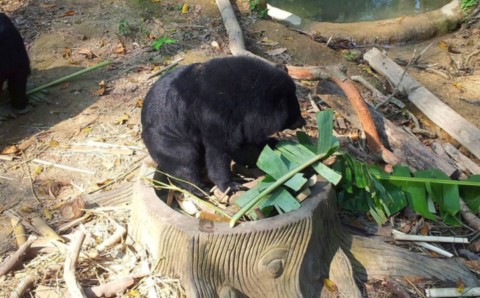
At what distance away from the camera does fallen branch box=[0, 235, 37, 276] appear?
4161mm

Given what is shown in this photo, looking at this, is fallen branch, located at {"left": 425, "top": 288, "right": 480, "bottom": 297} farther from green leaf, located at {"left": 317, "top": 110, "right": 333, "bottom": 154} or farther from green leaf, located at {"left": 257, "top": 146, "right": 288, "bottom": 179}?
green leaf, located at {"left": 257, "top": 146, "right": 288, "bottom": 179}

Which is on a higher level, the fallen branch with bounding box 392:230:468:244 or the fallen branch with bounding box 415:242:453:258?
the fallen branch with bounding box 392:230:468:244

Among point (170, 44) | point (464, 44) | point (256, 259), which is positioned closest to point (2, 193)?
point (256, 259)

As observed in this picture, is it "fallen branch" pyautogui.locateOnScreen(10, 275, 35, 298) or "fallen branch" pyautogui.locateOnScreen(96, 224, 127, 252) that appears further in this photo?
"fallen branch" pyautogui.locateOnScreen(96, 224, 127, 252)

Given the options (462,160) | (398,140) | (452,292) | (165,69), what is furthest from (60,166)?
(462,160)

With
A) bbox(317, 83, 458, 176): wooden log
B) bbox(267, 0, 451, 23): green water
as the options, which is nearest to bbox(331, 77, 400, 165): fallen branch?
bbox(317, 83, 458, 176): wooden log

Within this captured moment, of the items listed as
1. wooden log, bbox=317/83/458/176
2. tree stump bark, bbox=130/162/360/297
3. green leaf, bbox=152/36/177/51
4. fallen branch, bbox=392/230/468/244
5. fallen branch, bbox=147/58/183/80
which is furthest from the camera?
green leaf, bbox=152/36/177/51

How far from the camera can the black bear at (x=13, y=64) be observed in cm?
682

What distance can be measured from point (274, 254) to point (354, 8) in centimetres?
942

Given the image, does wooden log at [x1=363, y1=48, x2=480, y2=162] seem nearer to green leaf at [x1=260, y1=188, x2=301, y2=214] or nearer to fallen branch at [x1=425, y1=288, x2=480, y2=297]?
fallen branch at [x1=425, y1=288, x2=480, y2=297]

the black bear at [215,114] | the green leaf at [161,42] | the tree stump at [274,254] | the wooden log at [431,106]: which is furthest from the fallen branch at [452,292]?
the green leaf at [161,42]

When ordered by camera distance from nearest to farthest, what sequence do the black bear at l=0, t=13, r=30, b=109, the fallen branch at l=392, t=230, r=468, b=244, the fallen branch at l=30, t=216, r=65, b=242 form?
the fallen branch at l=30, t=216, r=65, b=242 → the fallen branch at l=392, t=230, r=468, b=244 → the black bear at l=0, t=13, r=30, b=109

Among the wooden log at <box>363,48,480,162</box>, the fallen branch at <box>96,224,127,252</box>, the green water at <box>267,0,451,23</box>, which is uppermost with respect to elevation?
the fallen branch at <box>96,224,127,252</box>

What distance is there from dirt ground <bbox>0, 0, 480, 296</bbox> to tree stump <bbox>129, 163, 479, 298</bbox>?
1.28 meters
